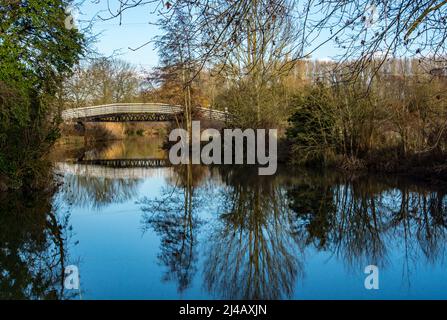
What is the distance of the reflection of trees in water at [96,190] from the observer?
36.6ft

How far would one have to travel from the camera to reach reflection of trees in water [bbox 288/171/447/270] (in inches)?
247

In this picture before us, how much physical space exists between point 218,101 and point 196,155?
503 centimetres

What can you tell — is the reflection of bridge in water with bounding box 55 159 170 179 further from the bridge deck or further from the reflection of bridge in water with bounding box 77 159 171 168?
the bridge deck

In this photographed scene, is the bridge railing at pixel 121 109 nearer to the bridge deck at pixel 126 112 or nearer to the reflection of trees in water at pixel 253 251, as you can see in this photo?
the bridge deck at pixel 126 112

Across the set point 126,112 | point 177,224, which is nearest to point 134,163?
point 177,224

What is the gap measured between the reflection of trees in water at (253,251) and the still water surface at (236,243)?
2 cm

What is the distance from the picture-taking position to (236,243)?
6648mm

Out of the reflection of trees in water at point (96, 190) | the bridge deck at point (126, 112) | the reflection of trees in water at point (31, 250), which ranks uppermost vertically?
the bridge deck at point (126, 112)

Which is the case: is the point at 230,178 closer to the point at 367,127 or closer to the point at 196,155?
the point at 367,127

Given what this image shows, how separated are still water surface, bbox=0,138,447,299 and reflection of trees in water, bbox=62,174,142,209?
6cm

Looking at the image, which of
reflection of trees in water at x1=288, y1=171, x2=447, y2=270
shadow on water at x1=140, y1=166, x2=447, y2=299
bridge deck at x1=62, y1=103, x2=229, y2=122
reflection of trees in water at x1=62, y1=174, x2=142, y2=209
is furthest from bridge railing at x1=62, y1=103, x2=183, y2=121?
reflection of trees in water at x1=288, y1=171, x2=447, y2=270

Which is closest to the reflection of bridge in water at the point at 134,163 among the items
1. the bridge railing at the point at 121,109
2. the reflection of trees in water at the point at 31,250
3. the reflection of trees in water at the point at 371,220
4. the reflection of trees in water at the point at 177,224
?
the reflection of trees in water at the point at 177,224
